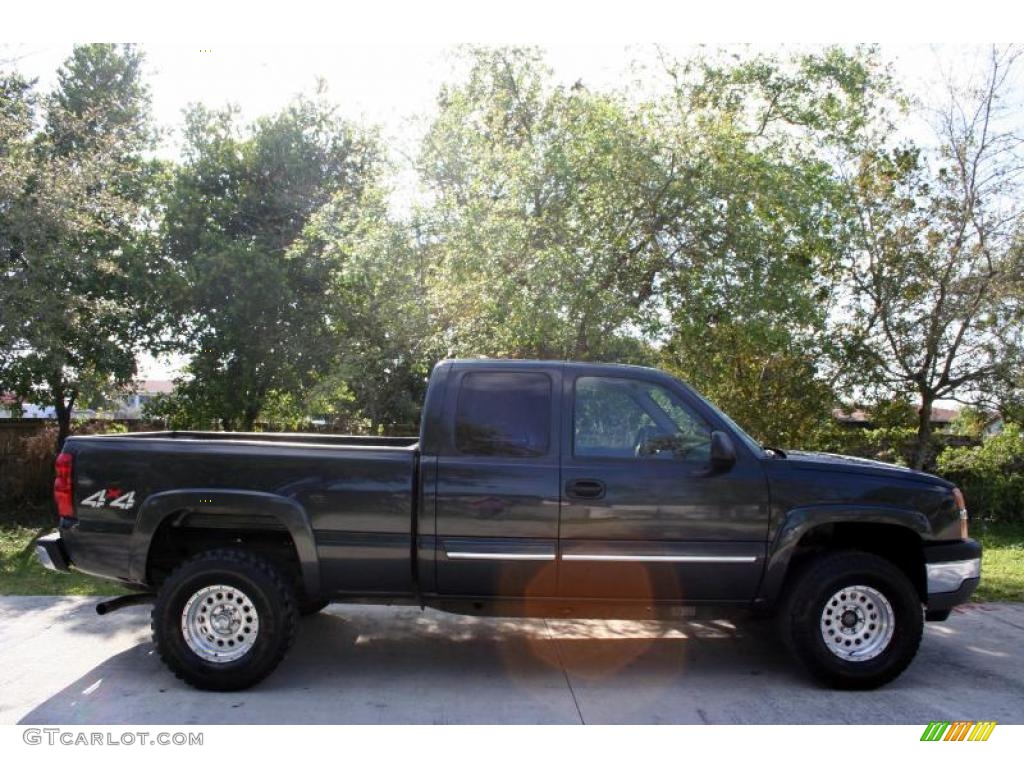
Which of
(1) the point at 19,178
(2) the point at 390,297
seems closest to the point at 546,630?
(2) the point at 390,297

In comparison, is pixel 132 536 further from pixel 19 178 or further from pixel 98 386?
pixel 98 386

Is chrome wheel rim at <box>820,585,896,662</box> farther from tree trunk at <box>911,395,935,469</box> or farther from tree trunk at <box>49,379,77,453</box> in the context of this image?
tree trunk at <box>49,379,77,453</box>

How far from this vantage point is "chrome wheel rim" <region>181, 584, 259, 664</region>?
17.4ft

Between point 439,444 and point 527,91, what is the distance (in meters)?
5.79

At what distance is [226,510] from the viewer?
17.7 feet

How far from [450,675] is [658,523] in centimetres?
170

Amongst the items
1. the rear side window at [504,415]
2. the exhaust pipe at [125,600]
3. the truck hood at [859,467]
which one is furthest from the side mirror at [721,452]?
the exhaust pipe at [125,600]

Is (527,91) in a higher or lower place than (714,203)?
higher

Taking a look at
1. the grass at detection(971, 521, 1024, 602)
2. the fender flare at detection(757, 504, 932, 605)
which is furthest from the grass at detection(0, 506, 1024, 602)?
the fender flare at detection(757, 504, 932, 605)

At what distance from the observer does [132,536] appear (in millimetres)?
5379

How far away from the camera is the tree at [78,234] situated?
1016cm
